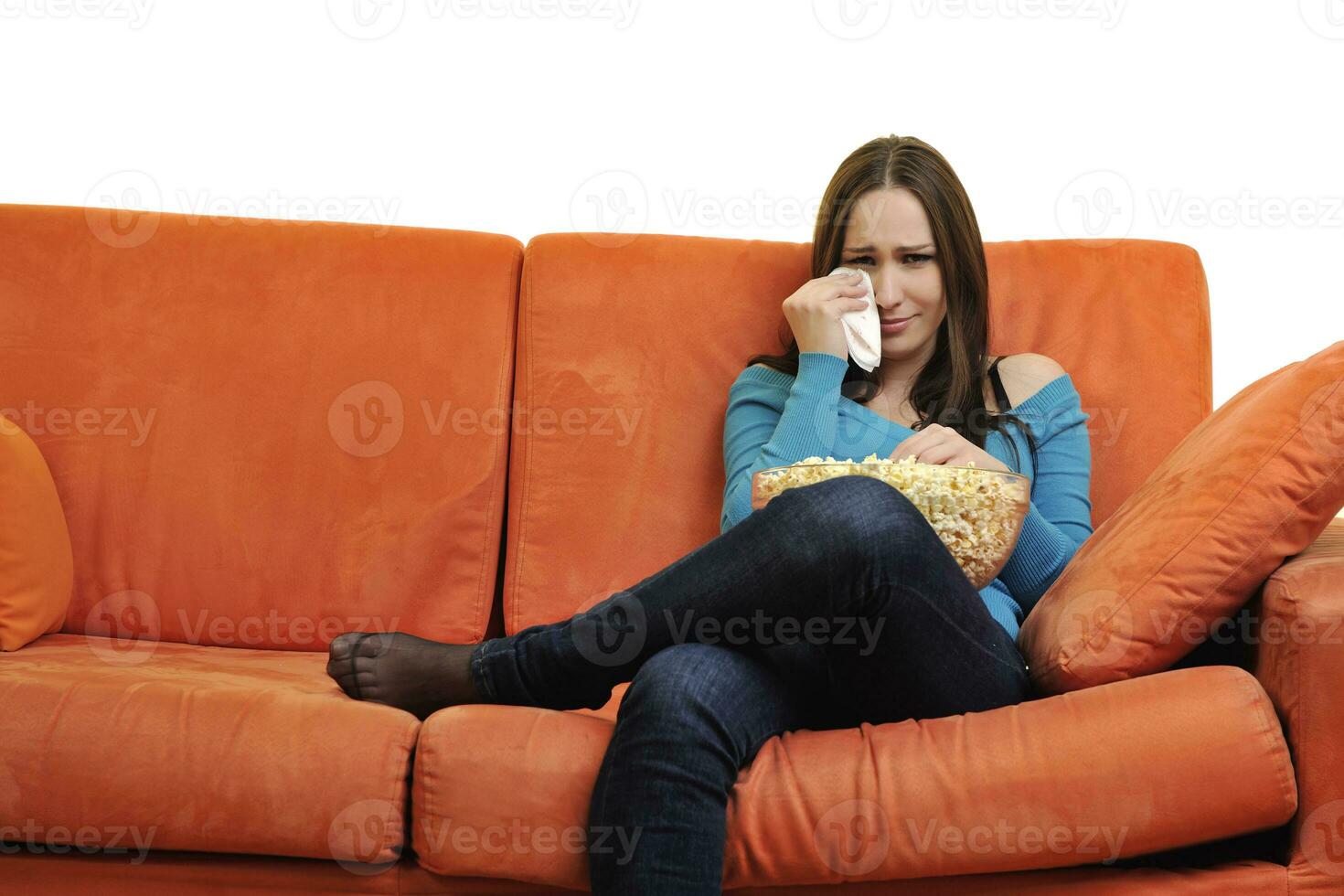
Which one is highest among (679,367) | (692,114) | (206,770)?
(692,114)

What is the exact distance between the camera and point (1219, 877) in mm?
1155

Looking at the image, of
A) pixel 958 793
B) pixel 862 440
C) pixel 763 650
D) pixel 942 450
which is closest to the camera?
pixel 958 793

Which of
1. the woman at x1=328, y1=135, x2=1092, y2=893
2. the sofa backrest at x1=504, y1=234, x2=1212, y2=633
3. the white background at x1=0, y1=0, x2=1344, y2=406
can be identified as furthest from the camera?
the white background at x1=0, y1=0, x2=1344, y2=406

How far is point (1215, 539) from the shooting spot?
1204 millimetres

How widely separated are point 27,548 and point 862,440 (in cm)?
117

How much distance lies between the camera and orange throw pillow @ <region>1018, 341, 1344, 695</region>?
120cm

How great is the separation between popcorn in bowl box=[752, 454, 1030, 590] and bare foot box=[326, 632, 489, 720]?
0.43 metres

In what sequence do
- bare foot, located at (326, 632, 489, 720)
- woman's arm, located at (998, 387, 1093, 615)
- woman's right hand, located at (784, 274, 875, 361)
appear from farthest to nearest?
woman's right hand, located at (784, 274, 875, 361) → woman's arm, located at (998, 387, 1093, 615) → bare foot, located at (326, 632, 489, 720)

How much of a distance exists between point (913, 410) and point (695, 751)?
83 cm

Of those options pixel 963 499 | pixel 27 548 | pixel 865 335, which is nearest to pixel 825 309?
pixel 865 335

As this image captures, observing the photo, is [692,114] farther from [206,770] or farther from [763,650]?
[206,770]

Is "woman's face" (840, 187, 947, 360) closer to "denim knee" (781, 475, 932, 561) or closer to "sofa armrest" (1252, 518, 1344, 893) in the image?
"denim knee" (781, 475, 932, 561)

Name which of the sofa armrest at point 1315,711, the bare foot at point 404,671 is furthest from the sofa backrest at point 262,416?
the sofa armrest at point 1315,711

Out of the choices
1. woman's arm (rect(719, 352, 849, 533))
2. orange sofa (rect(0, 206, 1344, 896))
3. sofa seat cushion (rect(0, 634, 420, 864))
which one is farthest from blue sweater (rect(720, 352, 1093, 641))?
sofa seat cushion (rect(0, 634, 420, 864))
